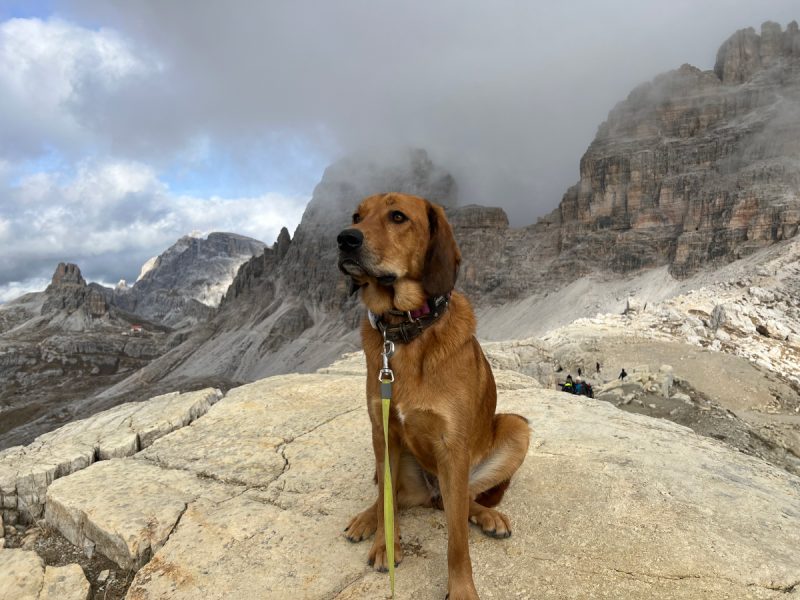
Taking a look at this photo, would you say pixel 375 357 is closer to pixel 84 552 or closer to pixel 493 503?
pixel 493 503

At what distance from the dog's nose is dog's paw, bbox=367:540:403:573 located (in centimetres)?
216

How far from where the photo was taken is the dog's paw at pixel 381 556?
3.30 metres

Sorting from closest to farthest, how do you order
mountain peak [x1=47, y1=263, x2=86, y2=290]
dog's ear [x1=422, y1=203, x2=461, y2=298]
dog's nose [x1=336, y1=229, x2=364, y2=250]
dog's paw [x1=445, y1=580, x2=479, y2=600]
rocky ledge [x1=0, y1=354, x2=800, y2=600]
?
1. dog's nose [x1=336, y1=229, x2=364, y2=250]
2. dog's paw [x1=445, y1=580, x2=479, y2=600]
3. dog's ear [x1=422, y1=203, x2=461, y2=298]
4. rocky ledge [x1=0, y1=354, x2=800, y2=600]
5. mountain peak [x1=47, y1=263, x2=86, y2=290]

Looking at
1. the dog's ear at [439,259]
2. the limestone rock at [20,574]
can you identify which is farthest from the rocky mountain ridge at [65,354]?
the dog's ear at [439,259]

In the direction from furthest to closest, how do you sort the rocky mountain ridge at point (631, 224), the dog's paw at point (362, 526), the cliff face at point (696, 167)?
the rocky mountain ridge at point (631, 224)
the cliff face at point (696, 167)
the dog's paw at point (362, 526)

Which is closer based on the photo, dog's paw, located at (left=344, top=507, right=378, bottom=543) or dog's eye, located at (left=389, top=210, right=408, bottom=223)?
dog's eye, located at (left=389, top=210, right=408, bottom=223)

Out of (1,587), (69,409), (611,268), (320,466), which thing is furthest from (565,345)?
(69,409)

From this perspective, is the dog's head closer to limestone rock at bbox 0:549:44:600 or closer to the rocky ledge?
the rocky ledge

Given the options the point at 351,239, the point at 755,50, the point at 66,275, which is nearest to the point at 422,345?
the point at 351,239

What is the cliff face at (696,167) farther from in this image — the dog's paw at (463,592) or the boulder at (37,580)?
the boulder at (37,580)

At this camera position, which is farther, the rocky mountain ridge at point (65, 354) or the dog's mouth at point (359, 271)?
the rocky mountain ridge at point (65, 354)

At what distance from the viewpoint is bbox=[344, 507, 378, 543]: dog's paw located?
3650 mm

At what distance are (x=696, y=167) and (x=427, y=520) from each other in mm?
112454

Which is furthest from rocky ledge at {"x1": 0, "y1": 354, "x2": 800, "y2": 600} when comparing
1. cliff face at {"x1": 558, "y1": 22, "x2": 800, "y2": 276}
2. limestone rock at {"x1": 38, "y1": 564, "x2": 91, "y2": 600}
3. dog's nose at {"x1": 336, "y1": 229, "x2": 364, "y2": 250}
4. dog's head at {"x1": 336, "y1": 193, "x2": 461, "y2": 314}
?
cliff face at {"x1": 558, "y1": 22, "x2": 800, "y2": 276}
